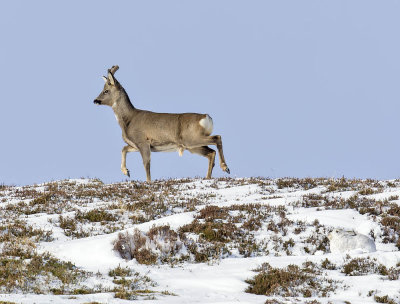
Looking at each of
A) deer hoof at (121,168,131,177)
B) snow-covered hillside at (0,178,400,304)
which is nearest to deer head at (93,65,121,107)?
deer hoof at (121,168,131,177)

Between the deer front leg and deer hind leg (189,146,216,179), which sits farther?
the deer front leg

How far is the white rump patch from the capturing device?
77.3 ft

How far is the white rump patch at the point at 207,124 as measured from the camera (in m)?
23.6

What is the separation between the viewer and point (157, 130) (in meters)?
24.2

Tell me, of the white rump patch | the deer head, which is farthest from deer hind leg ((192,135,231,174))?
the deer head

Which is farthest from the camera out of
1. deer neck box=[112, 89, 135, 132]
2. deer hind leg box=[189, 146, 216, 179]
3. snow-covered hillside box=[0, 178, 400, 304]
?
deer neck box=[112, 89, 135, 132]

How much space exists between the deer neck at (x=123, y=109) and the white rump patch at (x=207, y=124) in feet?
11.4

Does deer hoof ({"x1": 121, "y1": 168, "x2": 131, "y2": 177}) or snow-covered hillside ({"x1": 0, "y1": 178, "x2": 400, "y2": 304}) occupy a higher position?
deer hoof ({"x1": 121, "y1": 168, "x2": 131, "y2": 177})

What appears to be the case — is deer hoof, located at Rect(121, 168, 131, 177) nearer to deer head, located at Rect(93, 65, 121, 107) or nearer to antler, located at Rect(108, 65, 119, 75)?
deer head, located at Rect(93, 65, 121, 107)

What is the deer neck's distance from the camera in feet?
82.9

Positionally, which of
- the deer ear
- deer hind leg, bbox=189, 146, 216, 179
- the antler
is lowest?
deer hind leg, bbox=189, 146, 216, 179

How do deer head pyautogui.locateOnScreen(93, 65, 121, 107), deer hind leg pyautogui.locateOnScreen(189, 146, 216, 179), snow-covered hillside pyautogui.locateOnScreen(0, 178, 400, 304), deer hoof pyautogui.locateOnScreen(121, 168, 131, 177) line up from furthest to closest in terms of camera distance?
deer head pyautogui.locateOnScreen(93, 65, 121, 107)
deer hoof pyautogui.locateOnScreen(121, 168, 131, 177)
deer hind leg pyautogui.locateOnScreen(189, 146, 216, 179)
snow-covered hillside pyautogui.locateOnScreen(0, 178, 400, 304)

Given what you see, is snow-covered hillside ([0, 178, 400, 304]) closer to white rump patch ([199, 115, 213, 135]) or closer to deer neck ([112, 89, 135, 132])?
white rump patch ([199, 115, 213, 135])

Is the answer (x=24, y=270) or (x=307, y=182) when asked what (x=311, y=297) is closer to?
(x=24, y=270)
